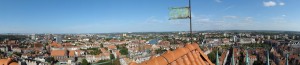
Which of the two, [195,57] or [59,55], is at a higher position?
[195,57]

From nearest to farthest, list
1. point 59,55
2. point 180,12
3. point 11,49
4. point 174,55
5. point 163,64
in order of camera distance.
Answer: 1. point 163,64
2. point 174,55
3. point 180,12
4. point 59,55
5. point 11,49

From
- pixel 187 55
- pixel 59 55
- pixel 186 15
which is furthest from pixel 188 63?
pixel 59 55

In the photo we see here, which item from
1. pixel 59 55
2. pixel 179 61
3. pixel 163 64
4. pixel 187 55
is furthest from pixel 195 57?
pixel 59 55

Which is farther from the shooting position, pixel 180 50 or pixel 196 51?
pixel 196 51

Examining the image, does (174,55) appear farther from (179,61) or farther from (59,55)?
(59,55)

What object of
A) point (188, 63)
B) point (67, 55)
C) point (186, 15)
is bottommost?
point (67, 55)

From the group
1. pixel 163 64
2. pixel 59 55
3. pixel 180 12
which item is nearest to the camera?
pixel 163 64
